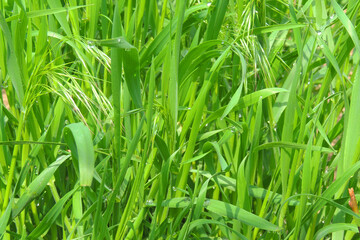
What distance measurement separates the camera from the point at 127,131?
93 cm

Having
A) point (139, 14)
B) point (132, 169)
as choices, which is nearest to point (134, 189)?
point (132, 169)

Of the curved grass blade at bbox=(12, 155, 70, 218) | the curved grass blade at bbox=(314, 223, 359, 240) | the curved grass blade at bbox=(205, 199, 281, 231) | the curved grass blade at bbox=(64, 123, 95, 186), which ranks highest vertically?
the curved grass blade at bbox=(64, 123, 95, 186)

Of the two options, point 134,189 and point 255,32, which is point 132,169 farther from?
point 255,32

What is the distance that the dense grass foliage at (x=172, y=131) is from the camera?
0.85 meters

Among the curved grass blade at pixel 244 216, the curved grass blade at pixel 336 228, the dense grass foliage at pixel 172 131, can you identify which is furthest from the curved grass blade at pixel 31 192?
the curved grass blade at pixel 336 228

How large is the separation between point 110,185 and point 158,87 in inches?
9.4

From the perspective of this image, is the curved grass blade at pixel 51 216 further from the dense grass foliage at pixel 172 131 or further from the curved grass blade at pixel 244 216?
the curved grass blade at pixel 244 216

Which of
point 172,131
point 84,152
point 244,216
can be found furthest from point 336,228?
point 84,152

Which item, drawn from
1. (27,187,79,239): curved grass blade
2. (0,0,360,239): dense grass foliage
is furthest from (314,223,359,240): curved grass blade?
(27,187,79,239): curved grass blade

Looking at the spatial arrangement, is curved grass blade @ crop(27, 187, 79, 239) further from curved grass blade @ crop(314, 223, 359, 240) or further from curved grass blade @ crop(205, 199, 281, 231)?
curved grass blade @ crop(314, 223, 359, 240)

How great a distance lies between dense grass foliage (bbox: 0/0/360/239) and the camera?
0.85 meters

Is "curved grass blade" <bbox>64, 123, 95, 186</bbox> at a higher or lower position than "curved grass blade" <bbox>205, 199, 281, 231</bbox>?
higher

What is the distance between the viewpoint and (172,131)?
0.90 meters

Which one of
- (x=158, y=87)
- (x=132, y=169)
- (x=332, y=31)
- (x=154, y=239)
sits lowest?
(x=154, y=239)
